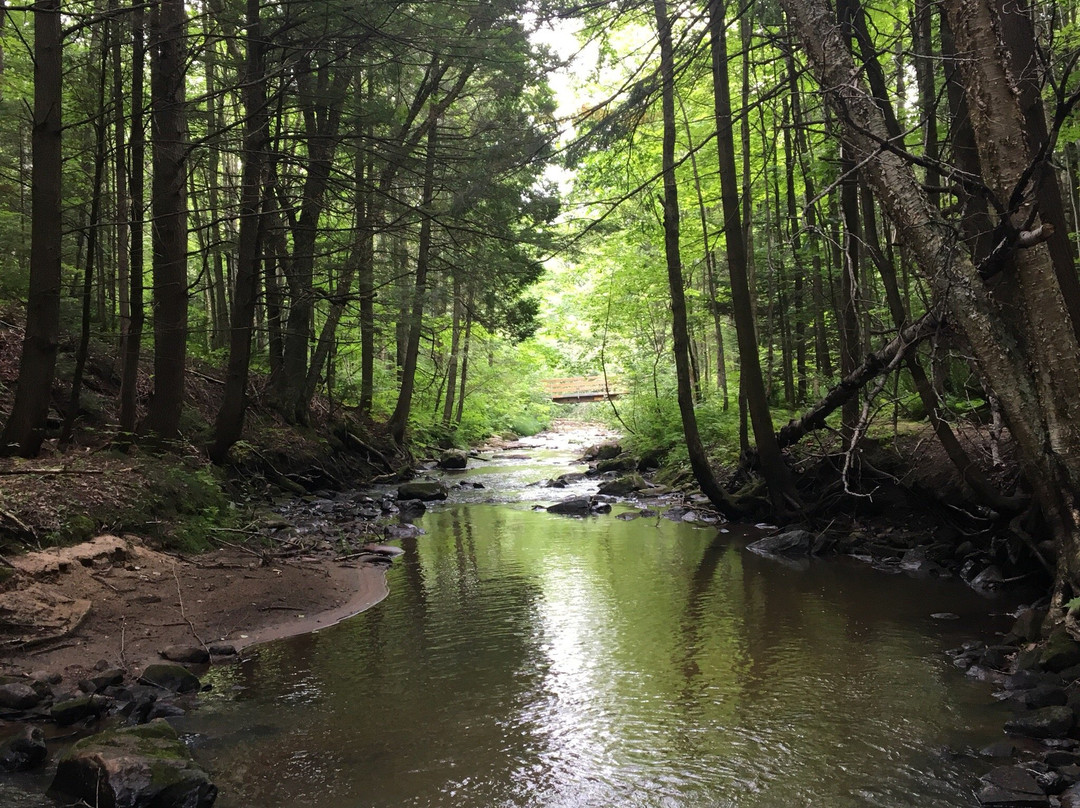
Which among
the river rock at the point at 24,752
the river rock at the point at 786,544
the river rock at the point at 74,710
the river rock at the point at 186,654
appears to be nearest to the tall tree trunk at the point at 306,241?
the river rock at the point at 186,654

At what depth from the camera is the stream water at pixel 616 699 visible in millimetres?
4188

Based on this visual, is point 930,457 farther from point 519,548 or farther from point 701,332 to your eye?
point 701,332

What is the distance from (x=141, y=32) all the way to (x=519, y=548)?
29.7 feet

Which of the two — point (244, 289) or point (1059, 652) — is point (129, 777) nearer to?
point (1059, 652)

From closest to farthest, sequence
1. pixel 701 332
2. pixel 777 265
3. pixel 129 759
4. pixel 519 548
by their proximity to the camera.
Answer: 1. pixel 129 759
2. pixel 519 548
3. pixel 777 265
4. pixel 701 332

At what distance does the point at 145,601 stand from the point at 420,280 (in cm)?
1178

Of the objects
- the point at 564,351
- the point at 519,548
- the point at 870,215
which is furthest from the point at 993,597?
the point at 564,351

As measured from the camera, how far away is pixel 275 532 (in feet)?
34.1

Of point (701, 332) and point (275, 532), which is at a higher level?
point (701, 332)

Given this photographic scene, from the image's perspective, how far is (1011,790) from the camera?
3.90 metres

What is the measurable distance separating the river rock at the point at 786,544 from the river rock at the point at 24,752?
8.72 meters

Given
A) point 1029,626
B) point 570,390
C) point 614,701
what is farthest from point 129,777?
point 570,390

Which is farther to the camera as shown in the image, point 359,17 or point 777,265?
point 777,265

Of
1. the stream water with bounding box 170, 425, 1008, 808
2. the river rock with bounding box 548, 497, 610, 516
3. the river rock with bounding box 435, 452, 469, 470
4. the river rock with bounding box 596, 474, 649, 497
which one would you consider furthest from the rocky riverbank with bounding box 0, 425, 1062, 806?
the river rock with bounding box 435, 452, 469, 470
